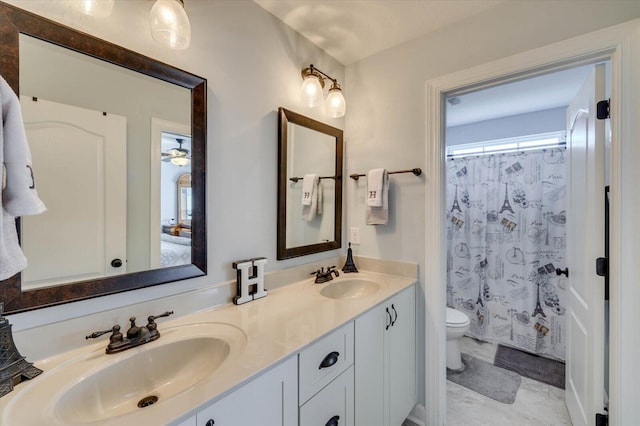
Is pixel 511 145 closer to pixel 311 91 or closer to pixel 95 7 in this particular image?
pixel 311 91

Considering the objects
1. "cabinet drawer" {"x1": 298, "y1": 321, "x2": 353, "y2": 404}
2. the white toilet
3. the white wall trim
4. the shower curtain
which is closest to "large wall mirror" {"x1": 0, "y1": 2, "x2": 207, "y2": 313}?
"cabinet drawer" {"x1": 298, "y1": 321, "x2": 353, "y2": 404}

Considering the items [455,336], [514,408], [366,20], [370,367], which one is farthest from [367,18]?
[514,408]

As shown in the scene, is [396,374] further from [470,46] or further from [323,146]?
[470,46]

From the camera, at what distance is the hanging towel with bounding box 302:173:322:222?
5.68ft

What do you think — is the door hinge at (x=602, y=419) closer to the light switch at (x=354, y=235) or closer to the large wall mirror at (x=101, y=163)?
the light switch at (x=354, y=235)

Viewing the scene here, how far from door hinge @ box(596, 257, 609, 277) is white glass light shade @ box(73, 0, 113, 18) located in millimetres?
2241

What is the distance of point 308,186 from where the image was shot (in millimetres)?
1756

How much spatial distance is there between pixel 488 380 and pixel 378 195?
1697 mm

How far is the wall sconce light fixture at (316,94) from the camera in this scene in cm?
159

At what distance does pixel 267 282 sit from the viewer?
1475 mm

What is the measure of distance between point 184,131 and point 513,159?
2886mm

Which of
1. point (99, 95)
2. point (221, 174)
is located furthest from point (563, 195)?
point (99, 95)

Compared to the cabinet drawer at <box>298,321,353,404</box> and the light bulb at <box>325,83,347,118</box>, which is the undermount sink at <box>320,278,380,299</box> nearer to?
the cabinet drawer at <box>298,321,353,404</box>

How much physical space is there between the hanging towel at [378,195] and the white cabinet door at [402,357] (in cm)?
47
